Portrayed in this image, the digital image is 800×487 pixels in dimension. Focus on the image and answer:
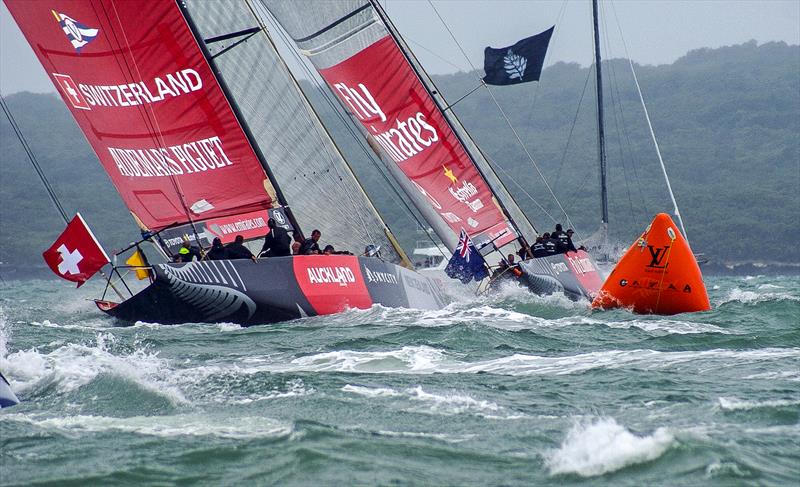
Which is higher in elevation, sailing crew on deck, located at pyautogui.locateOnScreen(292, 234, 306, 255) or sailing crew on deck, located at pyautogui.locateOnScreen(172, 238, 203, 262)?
sailing crew on deck, located at pyautogui.locateOnScreen(172, 238, 203, 262)

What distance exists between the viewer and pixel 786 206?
289 feet

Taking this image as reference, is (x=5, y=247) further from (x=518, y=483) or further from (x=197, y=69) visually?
(x=518, y=483)

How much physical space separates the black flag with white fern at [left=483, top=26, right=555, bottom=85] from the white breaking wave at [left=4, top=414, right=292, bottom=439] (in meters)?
14.0

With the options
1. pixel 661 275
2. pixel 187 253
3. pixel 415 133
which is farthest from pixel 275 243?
pixel 415 133

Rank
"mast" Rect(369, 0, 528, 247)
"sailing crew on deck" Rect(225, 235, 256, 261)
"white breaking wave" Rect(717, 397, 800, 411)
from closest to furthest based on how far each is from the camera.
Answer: "white breaking wave" Rect(717, 397, 800, 411) → "sailing crew on deck" Rect(225, 235, 256, 261) → "mast" Rect(369, 0, 528, 247)

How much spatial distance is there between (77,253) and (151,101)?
1928 mm

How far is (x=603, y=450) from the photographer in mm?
5246

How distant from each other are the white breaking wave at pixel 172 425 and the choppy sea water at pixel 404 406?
2 cm

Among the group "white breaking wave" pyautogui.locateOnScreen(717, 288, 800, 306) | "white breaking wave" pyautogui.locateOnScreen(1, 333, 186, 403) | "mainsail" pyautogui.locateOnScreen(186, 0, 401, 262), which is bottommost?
"white breaking wave" pyautogui.locateOnScreen(717, 288, 800, 306)

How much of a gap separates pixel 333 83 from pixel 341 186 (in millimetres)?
3250

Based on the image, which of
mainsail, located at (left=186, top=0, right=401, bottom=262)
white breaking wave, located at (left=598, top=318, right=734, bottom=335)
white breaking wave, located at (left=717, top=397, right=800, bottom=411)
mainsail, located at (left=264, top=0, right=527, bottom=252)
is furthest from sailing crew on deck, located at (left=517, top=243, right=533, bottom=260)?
white breaking wave, located at (left=717, top=397, right=800, bottom=411)

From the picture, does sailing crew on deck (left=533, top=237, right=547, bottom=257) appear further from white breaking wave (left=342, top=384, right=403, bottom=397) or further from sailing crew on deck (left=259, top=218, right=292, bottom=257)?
white breaking wave (left=342, top=384, right=403, bottom=397)

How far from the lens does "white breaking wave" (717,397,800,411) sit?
250 inches

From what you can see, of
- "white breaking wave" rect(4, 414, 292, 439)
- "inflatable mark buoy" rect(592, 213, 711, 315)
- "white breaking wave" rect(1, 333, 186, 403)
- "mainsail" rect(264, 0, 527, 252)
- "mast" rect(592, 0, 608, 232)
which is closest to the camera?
"white breaking wave" rect(4, 414, 292, 439)
